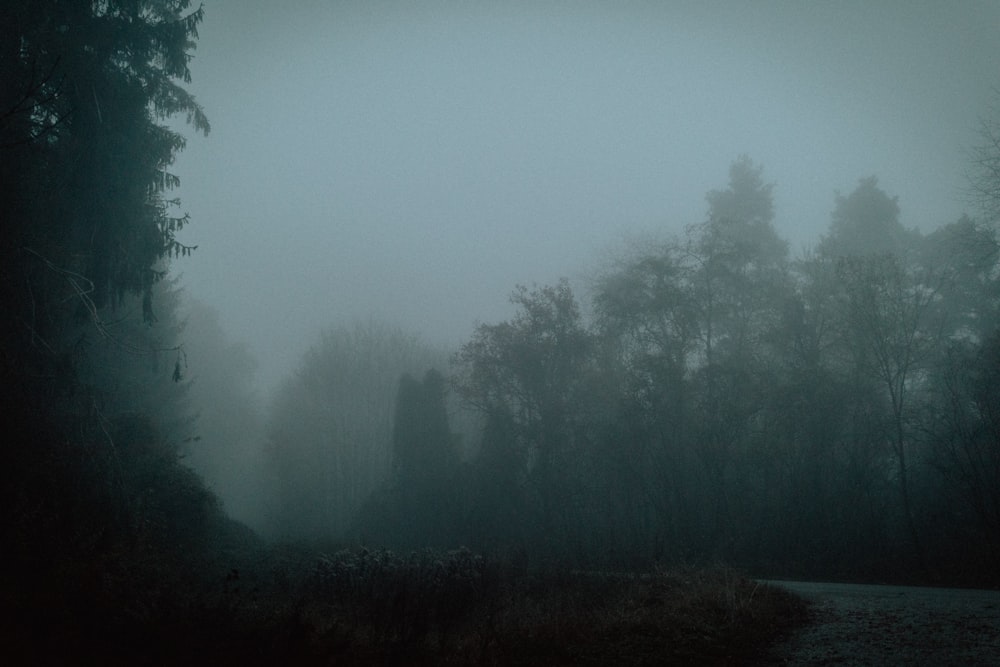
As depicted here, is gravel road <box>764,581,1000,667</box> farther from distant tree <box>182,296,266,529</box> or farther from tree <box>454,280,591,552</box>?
distant tree <box>182,296,266,529</box>

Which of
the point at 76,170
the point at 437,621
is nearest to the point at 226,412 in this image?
the point at 76,170

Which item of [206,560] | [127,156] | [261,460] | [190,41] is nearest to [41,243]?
[127,156]

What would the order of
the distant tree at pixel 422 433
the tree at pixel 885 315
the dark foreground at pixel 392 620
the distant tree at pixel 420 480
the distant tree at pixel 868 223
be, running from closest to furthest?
the dark foreground at pixel 392 620, the tree at pixel 885 315, the distant tree at pixel 868 223, the distant tree at pixel 420 480, the distant tree at pixel 422 433

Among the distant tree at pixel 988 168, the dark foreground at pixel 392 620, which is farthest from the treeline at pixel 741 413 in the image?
the dark foreground at pixel 392 620

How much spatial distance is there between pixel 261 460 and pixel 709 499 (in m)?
56.8

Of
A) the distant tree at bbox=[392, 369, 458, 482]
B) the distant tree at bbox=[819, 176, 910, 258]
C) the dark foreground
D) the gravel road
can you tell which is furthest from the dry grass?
the distant tree at bbox=[819, 176, 910, 258]

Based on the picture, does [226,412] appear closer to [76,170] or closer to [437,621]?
[76,170]

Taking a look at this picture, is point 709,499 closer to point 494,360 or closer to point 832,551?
point 832,551

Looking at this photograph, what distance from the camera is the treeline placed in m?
17.6

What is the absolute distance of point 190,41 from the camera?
1330cm

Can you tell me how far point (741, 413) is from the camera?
885 inches

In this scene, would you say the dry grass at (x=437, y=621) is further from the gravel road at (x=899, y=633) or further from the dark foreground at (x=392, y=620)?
the gravel road at (x=899, y=633)

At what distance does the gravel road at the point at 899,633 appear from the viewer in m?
5.59

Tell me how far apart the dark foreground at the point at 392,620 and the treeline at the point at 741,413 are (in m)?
6.20
